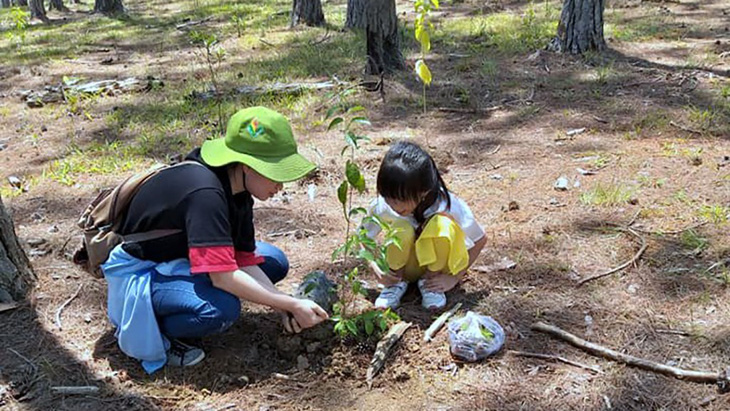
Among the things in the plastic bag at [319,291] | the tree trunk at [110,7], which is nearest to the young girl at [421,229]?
the plastic bag at [319,291]

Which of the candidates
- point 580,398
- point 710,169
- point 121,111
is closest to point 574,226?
point 710,169

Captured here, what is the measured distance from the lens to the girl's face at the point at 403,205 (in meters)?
2.97

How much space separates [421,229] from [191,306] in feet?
3.50

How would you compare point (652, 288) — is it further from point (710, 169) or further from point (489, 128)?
point (489, 128)

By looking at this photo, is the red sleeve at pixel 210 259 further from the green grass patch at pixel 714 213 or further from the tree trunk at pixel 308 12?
the tree trunk at pixel 308 12

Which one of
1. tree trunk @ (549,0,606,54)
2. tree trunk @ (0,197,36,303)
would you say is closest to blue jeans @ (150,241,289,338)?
tree trunk @ (0,197,36,303)

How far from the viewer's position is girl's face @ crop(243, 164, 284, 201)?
103 inches

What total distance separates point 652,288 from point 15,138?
5.62 m

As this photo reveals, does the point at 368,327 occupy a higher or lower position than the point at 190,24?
lower

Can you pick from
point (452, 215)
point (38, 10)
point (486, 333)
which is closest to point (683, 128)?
point (452, 215)

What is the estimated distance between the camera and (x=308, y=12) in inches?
411

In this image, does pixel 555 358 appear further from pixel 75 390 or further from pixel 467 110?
pixel 467 110

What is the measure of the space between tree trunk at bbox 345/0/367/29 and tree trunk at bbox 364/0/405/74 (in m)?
2.69

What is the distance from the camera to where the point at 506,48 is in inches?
319
